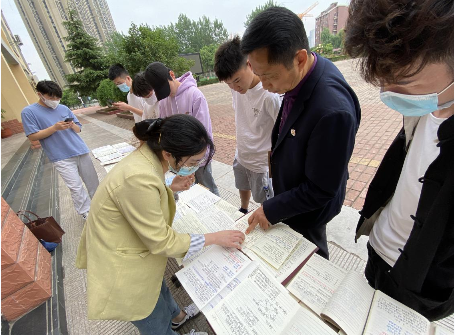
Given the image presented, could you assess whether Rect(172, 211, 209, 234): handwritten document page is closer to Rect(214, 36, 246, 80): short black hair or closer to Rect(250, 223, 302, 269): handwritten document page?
Rect(250, 223, 302, 269): handwritten document page

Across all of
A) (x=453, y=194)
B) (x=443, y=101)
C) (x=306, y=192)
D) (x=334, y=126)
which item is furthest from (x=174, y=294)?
(x=443, y=101)

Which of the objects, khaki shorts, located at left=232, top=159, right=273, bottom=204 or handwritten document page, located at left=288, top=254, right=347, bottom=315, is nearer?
handwritten document page, located at left=288, top=254, right=347, bottom=315

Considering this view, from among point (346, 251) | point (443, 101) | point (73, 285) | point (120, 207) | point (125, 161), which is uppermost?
point (443, 101)

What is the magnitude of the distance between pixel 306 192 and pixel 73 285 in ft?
7.41

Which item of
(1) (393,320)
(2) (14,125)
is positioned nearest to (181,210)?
(1) (393,320)

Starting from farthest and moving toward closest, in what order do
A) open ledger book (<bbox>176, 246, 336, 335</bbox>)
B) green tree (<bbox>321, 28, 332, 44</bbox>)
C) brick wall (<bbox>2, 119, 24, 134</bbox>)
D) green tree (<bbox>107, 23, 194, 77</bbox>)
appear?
green tree (<bbox>321, 28, 332, 44</bbox>) < green tree (<bbox>107, 23, 194, 77</bbox>) < brick wall (<bbox>2, 119, 24, 134</bbox>) < open ledger book (<bbox>176, 246, 336, 335</bbox>)

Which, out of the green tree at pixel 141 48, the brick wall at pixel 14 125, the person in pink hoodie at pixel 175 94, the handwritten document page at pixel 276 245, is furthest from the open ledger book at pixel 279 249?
the green tree at pixel 141 48

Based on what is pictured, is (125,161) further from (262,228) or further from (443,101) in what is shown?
(443,101)

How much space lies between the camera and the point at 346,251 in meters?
1.92

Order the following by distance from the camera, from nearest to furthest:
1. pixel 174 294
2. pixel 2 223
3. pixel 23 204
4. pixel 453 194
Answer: pixel 453 194, pixel 2 223, pixel 174 294, pixel 23 204

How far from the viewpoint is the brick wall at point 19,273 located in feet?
5.23

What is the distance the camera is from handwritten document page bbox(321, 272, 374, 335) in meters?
0.67

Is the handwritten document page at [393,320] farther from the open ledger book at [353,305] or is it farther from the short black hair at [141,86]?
the short black hair at [141,86]

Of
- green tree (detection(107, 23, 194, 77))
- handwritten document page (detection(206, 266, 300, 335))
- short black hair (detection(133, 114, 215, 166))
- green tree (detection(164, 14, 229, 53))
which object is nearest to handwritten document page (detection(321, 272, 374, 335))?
handwritten document page (detection(206, 266, 300, 335))
